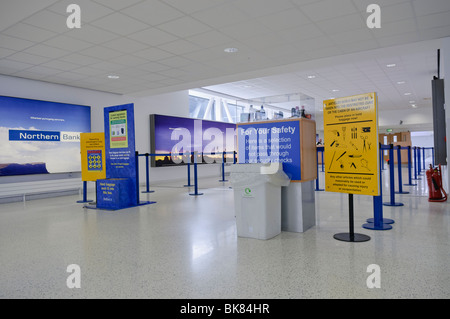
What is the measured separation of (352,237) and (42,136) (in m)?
7.02

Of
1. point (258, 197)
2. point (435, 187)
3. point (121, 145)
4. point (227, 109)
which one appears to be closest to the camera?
point (258, 197)

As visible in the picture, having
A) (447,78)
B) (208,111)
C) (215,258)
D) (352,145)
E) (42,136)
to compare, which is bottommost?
(215,258)

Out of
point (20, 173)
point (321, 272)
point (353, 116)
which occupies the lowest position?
point (321, 272)

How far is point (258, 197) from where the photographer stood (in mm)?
3191

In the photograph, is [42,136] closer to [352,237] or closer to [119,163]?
[119,163]

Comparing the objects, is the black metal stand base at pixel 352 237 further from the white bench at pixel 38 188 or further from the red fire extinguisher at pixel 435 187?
the white bench at pixel 38 188

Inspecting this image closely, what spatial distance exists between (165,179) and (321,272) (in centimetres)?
839

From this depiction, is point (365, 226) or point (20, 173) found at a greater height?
point (20, 173)

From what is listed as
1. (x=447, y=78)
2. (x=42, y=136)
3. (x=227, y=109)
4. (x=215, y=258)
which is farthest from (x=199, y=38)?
(x=227, y=109)

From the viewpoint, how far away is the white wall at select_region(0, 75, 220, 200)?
6874 millimetres

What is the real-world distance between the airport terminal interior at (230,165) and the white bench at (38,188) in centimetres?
3

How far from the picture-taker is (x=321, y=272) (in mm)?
2281
